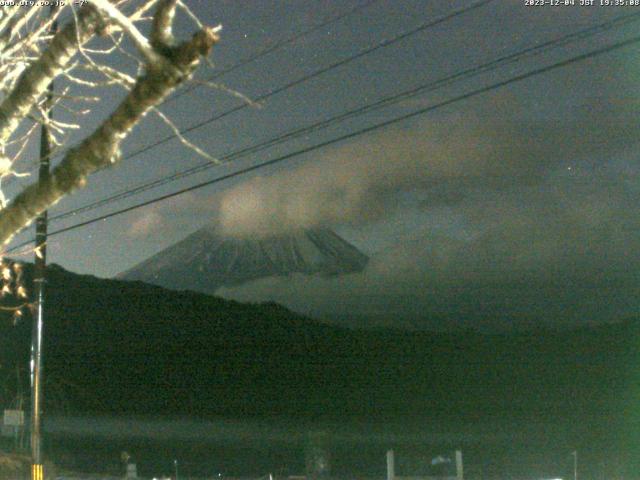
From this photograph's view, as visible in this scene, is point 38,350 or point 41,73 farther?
point 38,350

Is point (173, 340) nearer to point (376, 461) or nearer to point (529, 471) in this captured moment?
point (376, 461)

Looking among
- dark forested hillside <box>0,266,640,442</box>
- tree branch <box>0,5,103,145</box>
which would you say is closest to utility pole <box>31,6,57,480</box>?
tree branch <box>0,5,103,145</box>

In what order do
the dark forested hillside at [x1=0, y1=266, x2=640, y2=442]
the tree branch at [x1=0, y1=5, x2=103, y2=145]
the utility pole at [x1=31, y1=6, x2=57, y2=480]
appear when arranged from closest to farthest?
the tree branch at [x1=0, y1=5, x2=103, y2=145] → the utility pole at [x1=31, y1=6, x2=57, y2=480] → the dark forested hillside at [x1=0, y1=266, x2=640, y2=442]

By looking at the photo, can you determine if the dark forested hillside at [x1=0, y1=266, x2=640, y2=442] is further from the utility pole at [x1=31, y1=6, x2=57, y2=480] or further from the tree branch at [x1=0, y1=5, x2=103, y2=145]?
the tree branch at [x1=0, y1=5, x2=103, y2=145]

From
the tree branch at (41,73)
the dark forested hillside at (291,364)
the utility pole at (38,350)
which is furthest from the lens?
the dark forested hillside at (291,364)

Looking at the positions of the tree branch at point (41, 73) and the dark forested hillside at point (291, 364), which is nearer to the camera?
the tree branch at point (41, 73)

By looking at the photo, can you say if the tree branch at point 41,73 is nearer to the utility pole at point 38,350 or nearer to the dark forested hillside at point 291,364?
the utility pole at point 38,350

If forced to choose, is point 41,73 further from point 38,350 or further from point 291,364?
point 291,364

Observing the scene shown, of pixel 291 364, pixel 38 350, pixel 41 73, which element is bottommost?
pixel 38 350

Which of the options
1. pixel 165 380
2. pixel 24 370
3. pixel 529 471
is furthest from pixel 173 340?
pixel 529 471

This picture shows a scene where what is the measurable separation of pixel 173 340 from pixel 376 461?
7154 cm

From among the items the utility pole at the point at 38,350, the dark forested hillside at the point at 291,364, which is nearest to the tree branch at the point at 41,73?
the utility pole at the point at 38,350

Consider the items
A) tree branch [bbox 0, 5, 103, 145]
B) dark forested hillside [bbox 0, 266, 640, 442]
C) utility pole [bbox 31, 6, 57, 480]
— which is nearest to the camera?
tree branch [bbox 0, 5, 103, 145]

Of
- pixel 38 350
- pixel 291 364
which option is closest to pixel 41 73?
pixel 38 350
